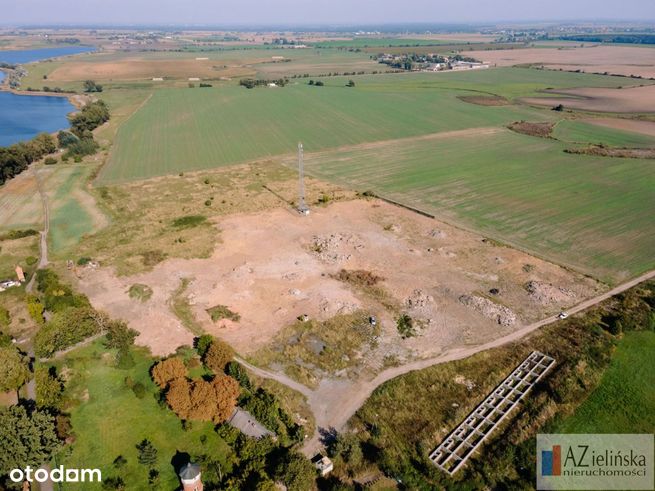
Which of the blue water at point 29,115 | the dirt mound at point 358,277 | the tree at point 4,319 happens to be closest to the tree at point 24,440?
the tree at point 4,319

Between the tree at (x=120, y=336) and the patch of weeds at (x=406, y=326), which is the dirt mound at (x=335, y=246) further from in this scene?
the tree at (x=120, y=336)

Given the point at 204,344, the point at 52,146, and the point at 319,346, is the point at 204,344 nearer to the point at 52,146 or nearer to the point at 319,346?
the point at 319,346

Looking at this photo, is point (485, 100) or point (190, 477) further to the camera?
point (485, 100)

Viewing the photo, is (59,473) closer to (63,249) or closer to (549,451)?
(549,451)

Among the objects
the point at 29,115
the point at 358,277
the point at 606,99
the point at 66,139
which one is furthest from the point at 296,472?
the point at 606,99

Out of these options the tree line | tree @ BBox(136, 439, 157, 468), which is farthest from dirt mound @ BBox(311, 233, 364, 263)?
the tree line

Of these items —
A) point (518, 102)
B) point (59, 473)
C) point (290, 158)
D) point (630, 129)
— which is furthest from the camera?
point (518, 102)

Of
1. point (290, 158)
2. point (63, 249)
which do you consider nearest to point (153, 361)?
point (63, 249)
